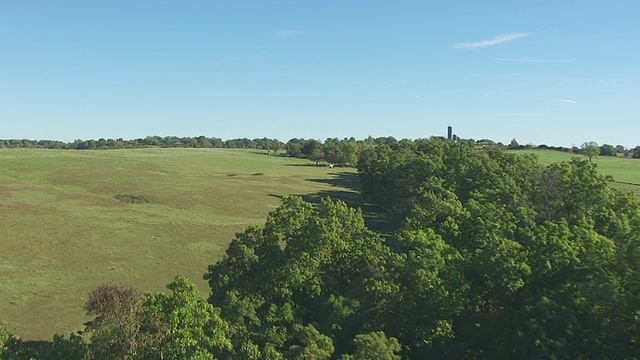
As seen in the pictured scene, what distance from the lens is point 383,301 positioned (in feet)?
90.1

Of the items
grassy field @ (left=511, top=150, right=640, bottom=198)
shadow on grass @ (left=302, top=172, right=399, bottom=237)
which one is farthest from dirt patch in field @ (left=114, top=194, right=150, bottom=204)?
grassy field @ (left=511, top=150, right=640, bottom=198)

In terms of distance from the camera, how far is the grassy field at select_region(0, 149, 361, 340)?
42875 mm

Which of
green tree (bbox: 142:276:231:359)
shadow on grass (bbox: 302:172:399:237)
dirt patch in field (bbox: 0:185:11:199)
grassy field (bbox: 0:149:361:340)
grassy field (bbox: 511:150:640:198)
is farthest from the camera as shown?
grassy field (bbox: 511:150:640:198)

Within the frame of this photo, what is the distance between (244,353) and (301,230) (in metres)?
10.4

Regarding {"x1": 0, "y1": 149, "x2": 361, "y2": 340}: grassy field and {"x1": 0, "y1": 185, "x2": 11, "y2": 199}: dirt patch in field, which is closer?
{"x1": 0, "y1": 149, "x2": 361, "y2": 340}: grassy field

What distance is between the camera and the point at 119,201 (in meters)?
91.4

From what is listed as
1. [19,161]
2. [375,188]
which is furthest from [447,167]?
[19,161]

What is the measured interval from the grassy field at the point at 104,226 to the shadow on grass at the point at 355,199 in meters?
0.99

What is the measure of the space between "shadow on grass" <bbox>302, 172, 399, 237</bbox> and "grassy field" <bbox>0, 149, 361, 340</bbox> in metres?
0.99

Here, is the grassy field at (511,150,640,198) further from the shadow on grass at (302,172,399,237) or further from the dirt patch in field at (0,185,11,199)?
the dirt patch in field at (0,185,11,199)

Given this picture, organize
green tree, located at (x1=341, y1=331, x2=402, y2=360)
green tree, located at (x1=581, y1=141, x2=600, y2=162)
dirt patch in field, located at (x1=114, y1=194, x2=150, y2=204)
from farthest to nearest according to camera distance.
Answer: green tree, located at (x1=581, y1=141, x2=600, y2=162) < dirt patch in field, located at (x1=114, y1=194, x2=150, y2=204) < green tree, located at (x1=341, y1=331, x2=402, y2=360)

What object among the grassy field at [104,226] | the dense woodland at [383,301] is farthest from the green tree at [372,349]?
the grassy field at [104,226]

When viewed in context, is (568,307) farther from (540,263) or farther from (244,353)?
(244,353)

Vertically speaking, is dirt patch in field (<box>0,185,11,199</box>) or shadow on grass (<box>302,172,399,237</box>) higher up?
dirt patch in field (<box>0,185,11,199</box>)
